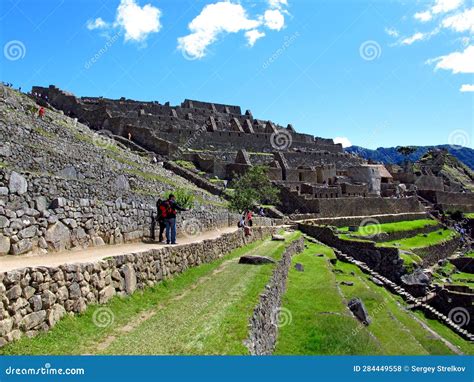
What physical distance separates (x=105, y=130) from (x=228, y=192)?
607 inches

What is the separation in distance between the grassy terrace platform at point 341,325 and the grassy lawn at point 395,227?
47.8 feet

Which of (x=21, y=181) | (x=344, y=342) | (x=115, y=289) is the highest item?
(x=21, y=181)

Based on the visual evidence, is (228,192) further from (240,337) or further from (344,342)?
(240,337)

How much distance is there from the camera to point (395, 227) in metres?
39.4

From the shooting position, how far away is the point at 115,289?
788 centimetres

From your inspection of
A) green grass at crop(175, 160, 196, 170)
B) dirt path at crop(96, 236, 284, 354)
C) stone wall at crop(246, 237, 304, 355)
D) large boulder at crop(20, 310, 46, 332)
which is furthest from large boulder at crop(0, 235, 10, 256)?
green grass at crop(175, 160, 196, 170)

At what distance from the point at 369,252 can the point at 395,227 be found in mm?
10221

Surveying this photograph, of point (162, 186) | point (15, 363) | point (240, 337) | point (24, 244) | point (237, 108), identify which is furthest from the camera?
point (237, 108)

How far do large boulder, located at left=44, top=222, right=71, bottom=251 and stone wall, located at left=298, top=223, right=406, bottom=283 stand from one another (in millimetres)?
23714

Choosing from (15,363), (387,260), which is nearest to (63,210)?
(15,363)

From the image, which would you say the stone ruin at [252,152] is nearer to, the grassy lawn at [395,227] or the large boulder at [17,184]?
the grassy lawn at [395,227]

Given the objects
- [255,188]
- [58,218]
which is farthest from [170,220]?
[255,188]

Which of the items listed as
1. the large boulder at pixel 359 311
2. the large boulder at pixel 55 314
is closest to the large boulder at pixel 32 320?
the large boulder at pixel 55 314

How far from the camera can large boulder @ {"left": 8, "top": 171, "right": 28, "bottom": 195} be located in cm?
892
